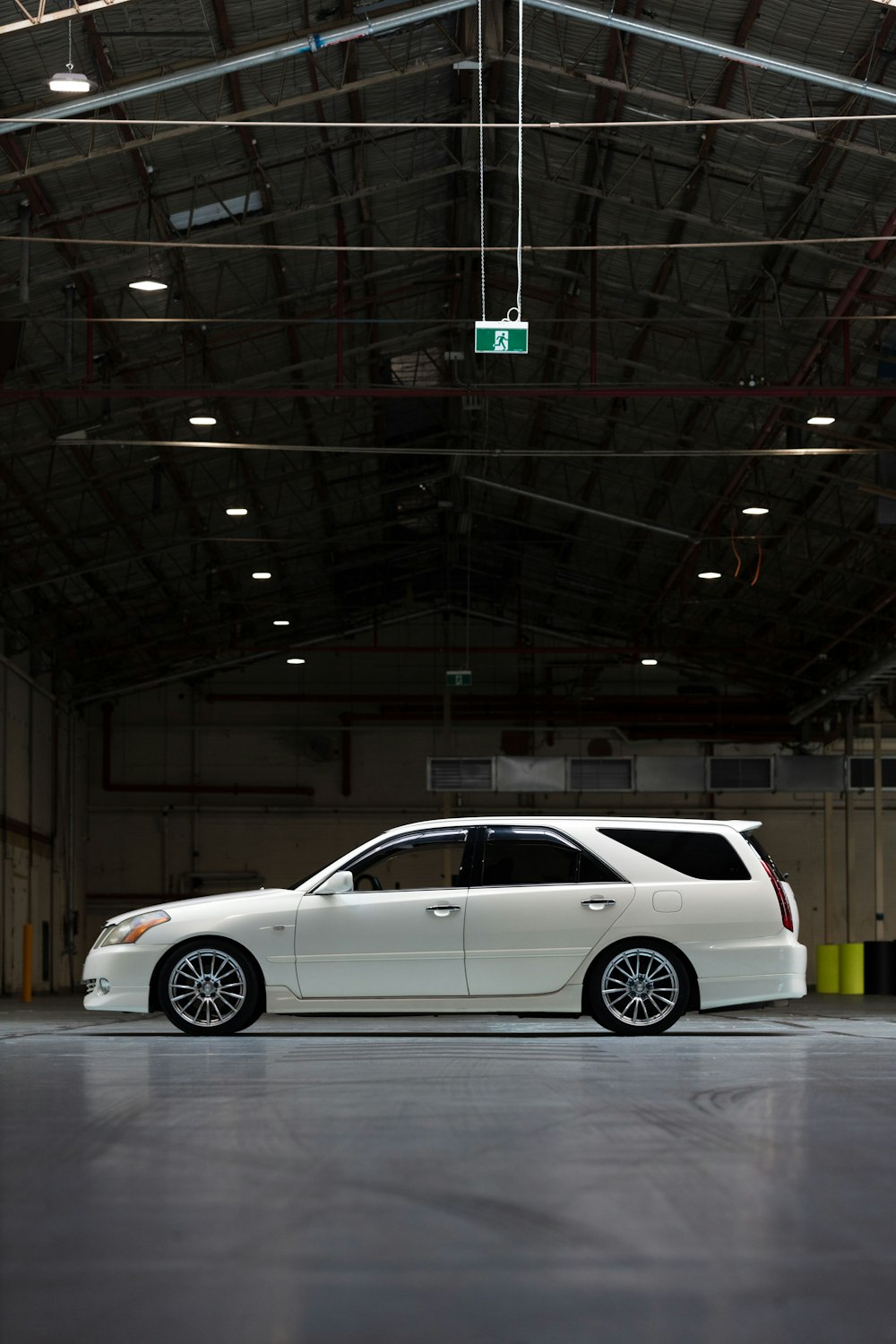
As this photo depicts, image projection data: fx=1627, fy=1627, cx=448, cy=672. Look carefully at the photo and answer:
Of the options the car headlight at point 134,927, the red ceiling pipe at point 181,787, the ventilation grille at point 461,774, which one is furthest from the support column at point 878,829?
the car headlight at point 134,927

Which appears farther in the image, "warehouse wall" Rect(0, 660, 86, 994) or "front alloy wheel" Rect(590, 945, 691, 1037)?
"warehouse wall" Rect(0, 660, 86, 994)

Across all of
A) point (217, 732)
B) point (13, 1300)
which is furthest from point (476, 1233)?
point (217, 732)

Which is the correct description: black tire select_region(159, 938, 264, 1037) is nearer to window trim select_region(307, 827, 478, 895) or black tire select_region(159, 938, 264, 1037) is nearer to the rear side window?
window trim select_region(307, 827, 478, 895)

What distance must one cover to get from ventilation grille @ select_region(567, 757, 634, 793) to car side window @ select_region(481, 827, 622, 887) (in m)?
24.0

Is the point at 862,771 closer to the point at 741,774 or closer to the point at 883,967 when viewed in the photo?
the point at 741,774

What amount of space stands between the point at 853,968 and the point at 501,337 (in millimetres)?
20620

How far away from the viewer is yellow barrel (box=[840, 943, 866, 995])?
32.3 meters

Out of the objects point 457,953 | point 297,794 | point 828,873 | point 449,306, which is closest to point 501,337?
point 457,953

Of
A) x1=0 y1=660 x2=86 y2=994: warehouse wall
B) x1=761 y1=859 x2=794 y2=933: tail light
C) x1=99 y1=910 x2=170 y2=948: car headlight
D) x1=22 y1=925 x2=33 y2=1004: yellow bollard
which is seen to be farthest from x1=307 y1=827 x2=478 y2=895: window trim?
x1=0 y1=660 x2=86 y2=994: warehouse wall

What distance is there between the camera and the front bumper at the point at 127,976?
1062 cm

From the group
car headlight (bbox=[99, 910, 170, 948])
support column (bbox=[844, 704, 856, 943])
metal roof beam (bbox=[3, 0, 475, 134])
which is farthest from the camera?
support column (bbox=[844, 704, 856, 943])

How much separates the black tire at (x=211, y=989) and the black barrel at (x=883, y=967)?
23.8 metres

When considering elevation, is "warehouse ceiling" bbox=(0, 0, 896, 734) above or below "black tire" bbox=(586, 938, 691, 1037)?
above

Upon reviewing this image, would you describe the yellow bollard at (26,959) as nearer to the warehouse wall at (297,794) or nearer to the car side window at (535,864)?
the warehouse wall at (297,794)
